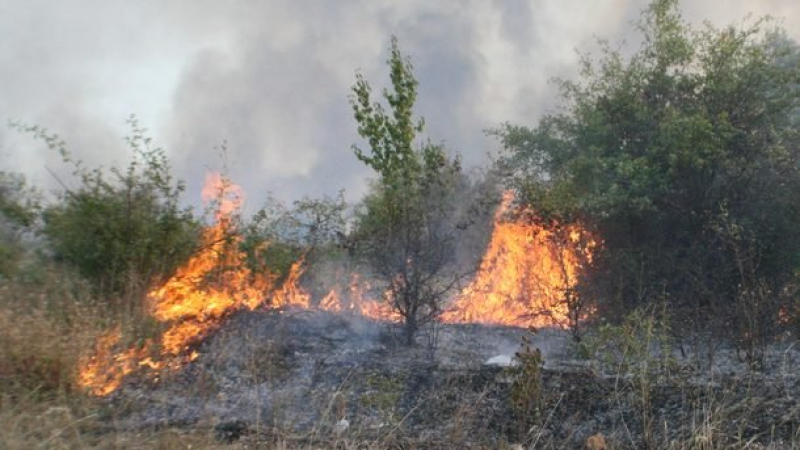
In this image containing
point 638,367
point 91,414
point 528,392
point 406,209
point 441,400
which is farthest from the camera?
point 406,209

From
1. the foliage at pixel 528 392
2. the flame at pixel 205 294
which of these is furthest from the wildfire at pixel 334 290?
the foliage at pixel 528 392

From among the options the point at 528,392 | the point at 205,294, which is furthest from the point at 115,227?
the point at 528,392

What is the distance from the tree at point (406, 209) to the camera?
9273 mm

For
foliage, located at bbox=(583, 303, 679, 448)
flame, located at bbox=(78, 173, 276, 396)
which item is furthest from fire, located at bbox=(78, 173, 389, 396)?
foliage, located at bbox=(583, 303, 679, 448)

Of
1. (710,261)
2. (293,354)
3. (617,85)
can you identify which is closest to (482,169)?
(617,85)

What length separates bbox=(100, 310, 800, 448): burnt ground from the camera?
5492mm

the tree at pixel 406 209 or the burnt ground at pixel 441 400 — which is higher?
the tree at pixel 406 209

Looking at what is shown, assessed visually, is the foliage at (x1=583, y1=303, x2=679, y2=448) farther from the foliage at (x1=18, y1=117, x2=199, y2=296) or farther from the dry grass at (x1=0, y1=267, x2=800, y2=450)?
the foliage at (x1=18, y1=117, x2=199, y2=296)

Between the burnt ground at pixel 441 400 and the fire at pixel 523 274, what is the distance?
73.9 inches

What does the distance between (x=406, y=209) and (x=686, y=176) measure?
475cm

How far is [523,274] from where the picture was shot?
11297 mm

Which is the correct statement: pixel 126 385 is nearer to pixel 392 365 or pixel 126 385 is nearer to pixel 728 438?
pixel 392 365

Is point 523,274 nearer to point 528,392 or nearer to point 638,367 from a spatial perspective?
point 638,367

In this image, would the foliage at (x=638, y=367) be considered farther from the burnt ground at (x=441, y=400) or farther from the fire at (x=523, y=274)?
the fire at (x=523, y=274)
